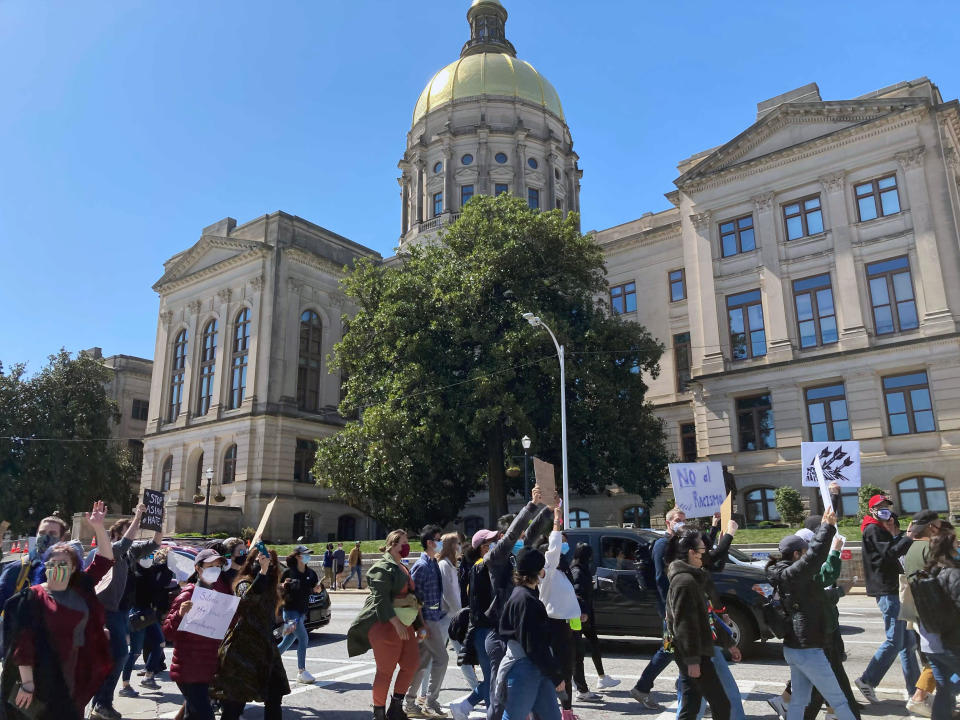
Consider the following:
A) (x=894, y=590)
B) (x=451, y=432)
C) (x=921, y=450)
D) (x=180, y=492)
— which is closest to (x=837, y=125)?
(x=921, y=450)

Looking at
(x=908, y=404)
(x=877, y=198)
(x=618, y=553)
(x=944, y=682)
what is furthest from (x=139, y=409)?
(x=944, y=682)

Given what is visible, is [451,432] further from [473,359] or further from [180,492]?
[180,492]

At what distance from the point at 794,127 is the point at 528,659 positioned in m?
35.2

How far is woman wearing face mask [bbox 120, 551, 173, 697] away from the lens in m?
10.3

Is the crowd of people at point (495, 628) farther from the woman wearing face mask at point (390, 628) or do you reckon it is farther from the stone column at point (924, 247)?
the stone column at point (924, 247)

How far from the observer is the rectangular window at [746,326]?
35531 millimetres

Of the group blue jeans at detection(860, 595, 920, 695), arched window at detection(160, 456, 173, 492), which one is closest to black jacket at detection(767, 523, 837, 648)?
blue jeans at detection(860, 595, 920, 695)

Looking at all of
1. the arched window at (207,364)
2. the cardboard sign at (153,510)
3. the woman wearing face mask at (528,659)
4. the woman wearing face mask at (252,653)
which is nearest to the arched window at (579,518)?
the arched window at (207,364)

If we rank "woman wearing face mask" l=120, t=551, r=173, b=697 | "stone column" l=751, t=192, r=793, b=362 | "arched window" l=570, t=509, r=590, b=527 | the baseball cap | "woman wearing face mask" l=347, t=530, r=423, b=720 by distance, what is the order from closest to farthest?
"woman wearing face mask" l=347, t=530, r=423, b=720, the baseball cap, "woman wearing face mask" l=120, t=551, r=173, b=697, "stone column" l=751, t=192, r=793, b=362, "arched window" l=570, t=509, r=590, b=527

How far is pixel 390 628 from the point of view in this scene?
785 centimetres

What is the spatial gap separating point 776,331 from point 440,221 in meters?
35.1

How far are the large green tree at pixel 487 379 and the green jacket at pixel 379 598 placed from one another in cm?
2070

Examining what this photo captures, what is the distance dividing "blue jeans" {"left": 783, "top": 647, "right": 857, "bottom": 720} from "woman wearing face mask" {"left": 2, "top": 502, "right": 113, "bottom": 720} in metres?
5.90

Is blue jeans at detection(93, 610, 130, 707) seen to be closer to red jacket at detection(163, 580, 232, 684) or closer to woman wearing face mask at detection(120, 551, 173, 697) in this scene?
woman wearing face mask at detection(120, 551, 173, 697)
